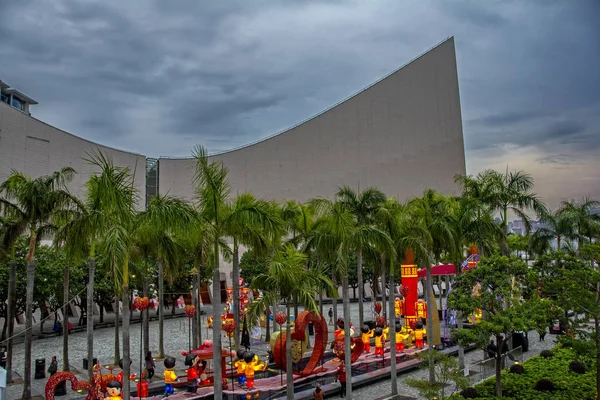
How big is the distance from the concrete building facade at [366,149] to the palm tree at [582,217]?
18.7 m

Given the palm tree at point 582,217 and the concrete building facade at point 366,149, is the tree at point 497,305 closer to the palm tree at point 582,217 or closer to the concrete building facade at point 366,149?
the palm tree at point 582,217

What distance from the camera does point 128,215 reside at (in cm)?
966

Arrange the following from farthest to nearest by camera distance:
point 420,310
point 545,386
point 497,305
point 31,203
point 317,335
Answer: point 420,310, point 317,335, point 31,203, point 545,386, point 497,305

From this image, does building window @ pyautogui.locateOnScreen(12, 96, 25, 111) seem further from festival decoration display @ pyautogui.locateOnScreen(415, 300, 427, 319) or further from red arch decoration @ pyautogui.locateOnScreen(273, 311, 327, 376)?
red arch decoration @ pyautogui.locateOnScreen(273, 311, 327, 376)

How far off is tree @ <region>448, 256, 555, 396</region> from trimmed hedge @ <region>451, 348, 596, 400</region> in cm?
66

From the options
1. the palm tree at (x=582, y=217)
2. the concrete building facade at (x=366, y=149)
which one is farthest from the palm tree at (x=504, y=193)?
the concrete building facade at (x=366, y=149)

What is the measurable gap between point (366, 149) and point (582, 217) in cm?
2243

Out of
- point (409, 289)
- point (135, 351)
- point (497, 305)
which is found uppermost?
point (497, 305)

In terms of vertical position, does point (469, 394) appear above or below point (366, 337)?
below

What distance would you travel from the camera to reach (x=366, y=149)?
152ft

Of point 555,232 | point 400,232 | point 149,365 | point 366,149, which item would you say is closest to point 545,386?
point 400,232

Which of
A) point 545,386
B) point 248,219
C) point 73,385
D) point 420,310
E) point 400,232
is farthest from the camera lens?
point 420,310

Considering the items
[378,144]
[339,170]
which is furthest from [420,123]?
[339,170]

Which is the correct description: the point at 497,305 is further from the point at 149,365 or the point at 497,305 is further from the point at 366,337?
the point at 149,365
